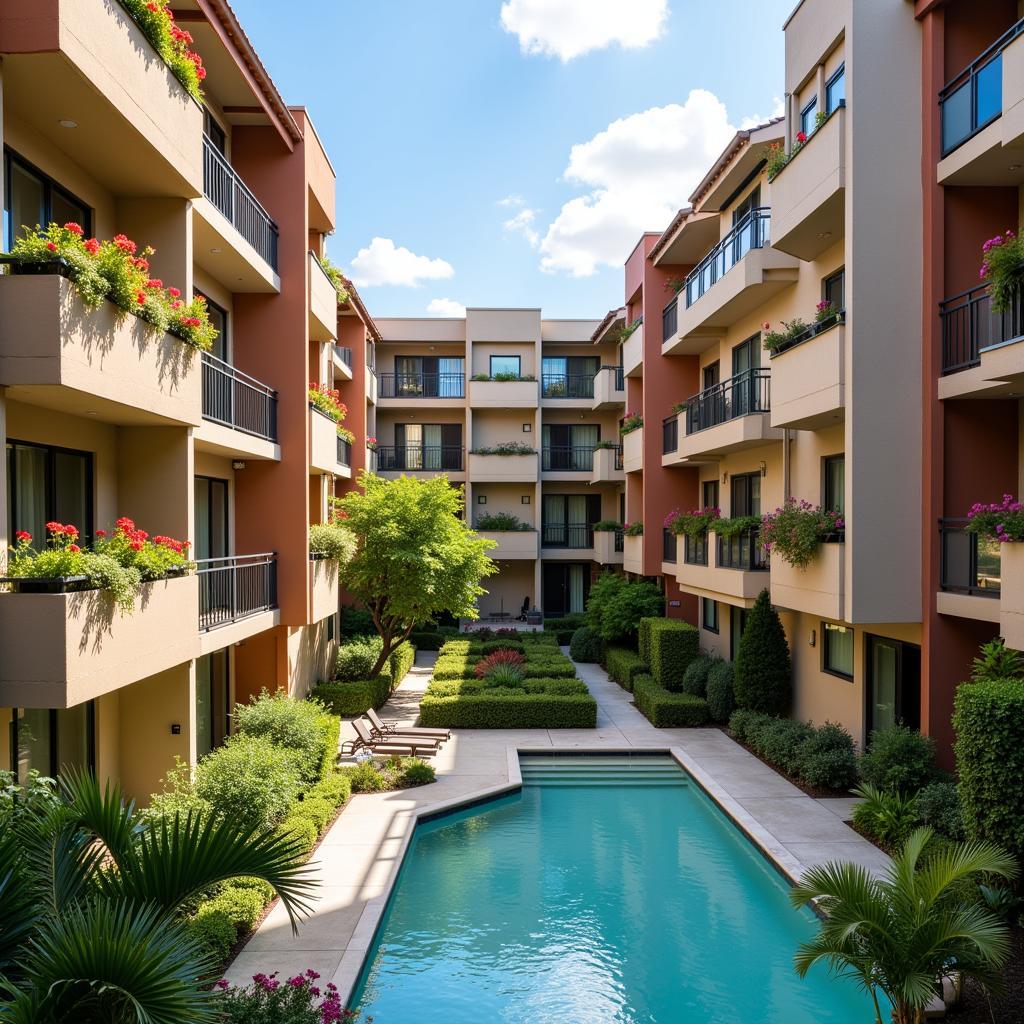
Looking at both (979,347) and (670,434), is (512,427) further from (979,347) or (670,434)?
(979,347)

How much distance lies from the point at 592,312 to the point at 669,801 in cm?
2880

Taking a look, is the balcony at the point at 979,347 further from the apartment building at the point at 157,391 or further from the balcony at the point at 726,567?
the apartment building at the point at 157,391

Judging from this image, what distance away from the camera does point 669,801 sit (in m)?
15.3

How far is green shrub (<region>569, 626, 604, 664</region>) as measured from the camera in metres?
29.6

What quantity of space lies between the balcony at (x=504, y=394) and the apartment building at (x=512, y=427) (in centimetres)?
4

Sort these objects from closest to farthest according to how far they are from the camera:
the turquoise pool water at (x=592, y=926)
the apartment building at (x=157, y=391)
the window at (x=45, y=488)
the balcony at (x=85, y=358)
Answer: the balcony at (x=85, y=358) → the apartment building at (x=157, y=391) → the turquoise pool water at (x=592, y=926) → the window at (x=45, y=488)

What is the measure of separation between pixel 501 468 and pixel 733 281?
19184 mm

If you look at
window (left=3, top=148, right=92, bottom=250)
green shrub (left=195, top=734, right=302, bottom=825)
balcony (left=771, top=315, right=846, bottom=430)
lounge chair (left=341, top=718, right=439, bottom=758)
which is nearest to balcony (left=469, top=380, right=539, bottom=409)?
balcony (left=771, top=315, right=846, bottom=430)

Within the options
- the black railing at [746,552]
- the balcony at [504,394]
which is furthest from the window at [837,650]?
the balcony at [504,394]

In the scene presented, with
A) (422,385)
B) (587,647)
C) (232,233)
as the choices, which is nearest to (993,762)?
(232,233)

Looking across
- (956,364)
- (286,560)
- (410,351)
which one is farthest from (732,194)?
(410,351)

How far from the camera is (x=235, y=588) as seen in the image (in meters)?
14.4

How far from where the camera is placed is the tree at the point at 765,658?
17547 mm

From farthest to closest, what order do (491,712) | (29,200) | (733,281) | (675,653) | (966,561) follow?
(675,653) < (491,712) < (733,281) < (966,561) < (29,200)
